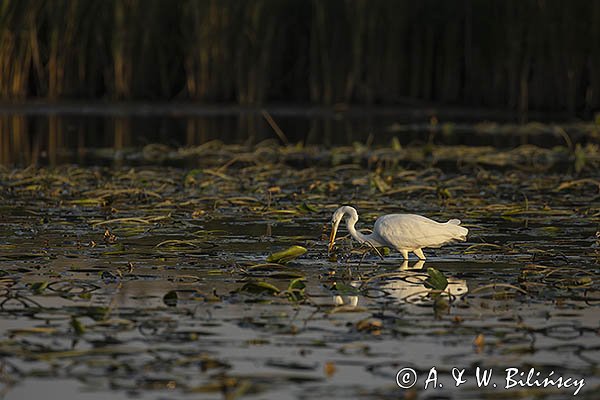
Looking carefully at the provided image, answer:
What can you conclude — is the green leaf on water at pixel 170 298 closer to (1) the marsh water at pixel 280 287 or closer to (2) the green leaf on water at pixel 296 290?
(1) the marsh water at pixel 280 287

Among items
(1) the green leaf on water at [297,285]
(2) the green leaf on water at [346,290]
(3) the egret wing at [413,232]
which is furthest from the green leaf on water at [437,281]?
(3) the egret wing at [413,232]

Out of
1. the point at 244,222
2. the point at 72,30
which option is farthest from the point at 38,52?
the point at 244,222

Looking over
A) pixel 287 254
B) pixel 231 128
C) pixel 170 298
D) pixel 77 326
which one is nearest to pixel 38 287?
pixel 170 298

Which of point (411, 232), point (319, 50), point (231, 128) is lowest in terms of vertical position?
point (231, 128)

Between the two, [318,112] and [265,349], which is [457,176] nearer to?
[265,349]

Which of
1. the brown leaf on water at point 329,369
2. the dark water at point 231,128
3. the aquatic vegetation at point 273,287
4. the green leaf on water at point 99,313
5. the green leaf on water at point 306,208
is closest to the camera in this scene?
the brown leaf on water at point 329,369

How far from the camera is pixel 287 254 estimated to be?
732 centimetres

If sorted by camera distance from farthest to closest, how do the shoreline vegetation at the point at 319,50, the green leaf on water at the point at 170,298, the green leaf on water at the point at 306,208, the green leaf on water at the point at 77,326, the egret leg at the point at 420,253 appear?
the shoreline vegetation at the point at 319,50 < the green leaf on water at the point at 306,208 < the egret leg at the point at 420,253 < the green leaf on water at the point at 170,298 < the green leaf on water at the point at 77,326

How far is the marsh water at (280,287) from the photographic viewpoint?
4961 millimetres

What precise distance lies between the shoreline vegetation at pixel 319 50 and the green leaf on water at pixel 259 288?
17.1m

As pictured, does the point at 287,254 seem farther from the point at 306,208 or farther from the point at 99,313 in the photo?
the point at 306,208

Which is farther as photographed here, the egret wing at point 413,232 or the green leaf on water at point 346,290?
the egret wing at point 413,232

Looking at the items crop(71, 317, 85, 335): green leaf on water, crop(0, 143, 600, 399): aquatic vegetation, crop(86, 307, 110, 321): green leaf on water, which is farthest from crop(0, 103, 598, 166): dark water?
crop(71, 317, 85, 335): green leaf on water

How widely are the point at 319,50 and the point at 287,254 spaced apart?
17.6m
